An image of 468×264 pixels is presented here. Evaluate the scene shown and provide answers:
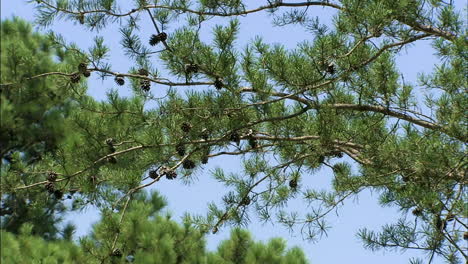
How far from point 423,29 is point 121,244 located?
152 centimetres

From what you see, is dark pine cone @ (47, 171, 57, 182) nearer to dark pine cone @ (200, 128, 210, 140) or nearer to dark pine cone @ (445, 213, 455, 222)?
dark pine cone @ (200, 128, 210, 140)

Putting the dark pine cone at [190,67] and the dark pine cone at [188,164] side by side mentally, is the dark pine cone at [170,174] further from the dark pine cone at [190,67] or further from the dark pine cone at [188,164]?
the dark pine cone at [190,67]

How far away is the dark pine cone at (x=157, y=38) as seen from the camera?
2484 millimetres

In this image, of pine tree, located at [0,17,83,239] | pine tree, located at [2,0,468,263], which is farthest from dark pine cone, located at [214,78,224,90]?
pine tree, located at [0,17,83,239]

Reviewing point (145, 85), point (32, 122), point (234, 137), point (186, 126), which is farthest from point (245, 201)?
point (32, 122)

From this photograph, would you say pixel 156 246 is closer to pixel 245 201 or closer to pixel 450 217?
pixel 245 201

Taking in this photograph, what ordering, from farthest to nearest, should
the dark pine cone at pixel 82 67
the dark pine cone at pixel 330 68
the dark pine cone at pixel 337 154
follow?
the dark pine cone at pixel 337 154 < the dark pine cone at pixel 82 67 < the dark pine cone at pixel 330 68

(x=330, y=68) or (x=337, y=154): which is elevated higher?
(x=337, y=154)

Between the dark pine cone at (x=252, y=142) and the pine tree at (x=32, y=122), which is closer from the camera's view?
the dark pine cone at (x=252, y=142)

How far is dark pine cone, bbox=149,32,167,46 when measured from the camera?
2484 mm

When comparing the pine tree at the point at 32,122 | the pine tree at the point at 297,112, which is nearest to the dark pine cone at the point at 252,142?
the pine tree at the point at 297,112

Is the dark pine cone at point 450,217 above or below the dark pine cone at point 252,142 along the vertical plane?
below

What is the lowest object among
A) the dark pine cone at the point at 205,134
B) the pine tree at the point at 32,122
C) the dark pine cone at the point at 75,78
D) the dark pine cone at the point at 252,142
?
the dark pine cone at the point at 205,134

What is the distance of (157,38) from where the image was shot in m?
2.51
